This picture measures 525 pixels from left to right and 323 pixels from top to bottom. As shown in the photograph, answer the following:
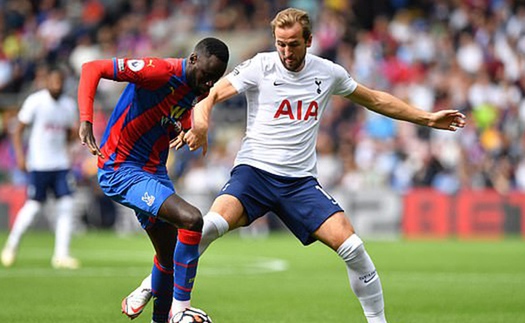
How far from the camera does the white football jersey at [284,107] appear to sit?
820cm

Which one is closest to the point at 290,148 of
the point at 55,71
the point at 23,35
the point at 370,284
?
the point at 370,284

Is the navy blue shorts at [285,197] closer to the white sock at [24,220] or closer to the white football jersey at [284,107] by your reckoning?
the white football jersey at [284,107]

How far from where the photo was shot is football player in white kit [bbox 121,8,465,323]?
798 cm

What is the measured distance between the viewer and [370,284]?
7945 millimetres

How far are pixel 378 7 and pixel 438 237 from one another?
7558 millimetres

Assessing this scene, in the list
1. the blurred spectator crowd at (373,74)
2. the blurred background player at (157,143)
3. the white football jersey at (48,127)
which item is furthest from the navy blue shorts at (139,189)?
the blurred spectator crowd at (373,74)

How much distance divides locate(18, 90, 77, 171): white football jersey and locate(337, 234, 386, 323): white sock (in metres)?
7.88

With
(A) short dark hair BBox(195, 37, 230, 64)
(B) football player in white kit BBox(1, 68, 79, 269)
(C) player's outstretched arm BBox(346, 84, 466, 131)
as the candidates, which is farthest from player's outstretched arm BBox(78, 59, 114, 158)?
(B) football player in white kit BBox(1, 68, 79, 269)

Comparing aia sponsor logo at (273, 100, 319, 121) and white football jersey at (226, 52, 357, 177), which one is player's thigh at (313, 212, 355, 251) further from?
aia sponsor logo at (273, 100, 319, 121)


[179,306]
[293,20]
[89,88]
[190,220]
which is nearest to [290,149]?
[293,20]

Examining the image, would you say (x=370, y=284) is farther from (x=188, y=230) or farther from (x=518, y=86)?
(x=518, y=86)

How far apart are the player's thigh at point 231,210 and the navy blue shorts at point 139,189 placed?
1.34 feet

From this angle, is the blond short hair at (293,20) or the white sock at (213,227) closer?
the blond short hair at (293,20)

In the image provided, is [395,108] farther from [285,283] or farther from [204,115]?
[285,283]
